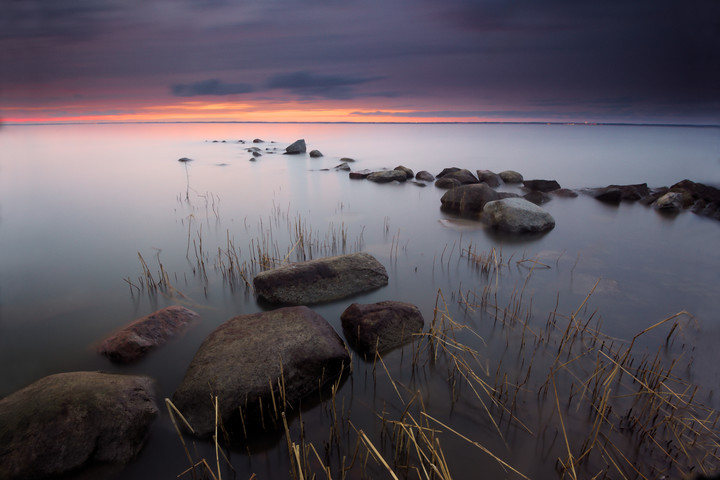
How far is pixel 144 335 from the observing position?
441 centimetres

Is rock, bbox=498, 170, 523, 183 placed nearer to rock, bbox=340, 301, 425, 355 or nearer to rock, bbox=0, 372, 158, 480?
Answer: rock, bbox=340, 301, 425, 355

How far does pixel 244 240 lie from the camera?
881 centimetres

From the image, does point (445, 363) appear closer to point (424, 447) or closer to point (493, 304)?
point (424, 447)

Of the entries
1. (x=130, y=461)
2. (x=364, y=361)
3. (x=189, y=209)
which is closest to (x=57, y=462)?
(x=130, y=461)

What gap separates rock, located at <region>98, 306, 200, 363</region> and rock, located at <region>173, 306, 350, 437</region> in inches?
39.3

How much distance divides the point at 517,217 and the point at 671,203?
270 inches

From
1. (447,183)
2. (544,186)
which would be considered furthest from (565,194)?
(447,183)

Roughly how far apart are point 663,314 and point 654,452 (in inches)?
Result: 137

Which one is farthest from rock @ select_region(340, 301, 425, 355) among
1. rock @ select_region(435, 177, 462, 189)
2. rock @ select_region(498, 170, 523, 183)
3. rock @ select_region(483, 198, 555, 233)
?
rock @ select_region(498, 170, 523, 183)

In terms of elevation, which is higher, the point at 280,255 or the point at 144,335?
the point at 144,335

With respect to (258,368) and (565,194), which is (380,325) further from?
(565,194)

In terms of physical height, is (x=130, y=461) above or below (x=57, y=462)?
below

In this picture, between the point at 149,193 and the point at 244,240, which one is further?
the point at 149,193

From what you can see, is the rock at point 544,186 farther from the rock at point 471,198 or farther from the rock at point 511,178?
the rock at point 471,198
